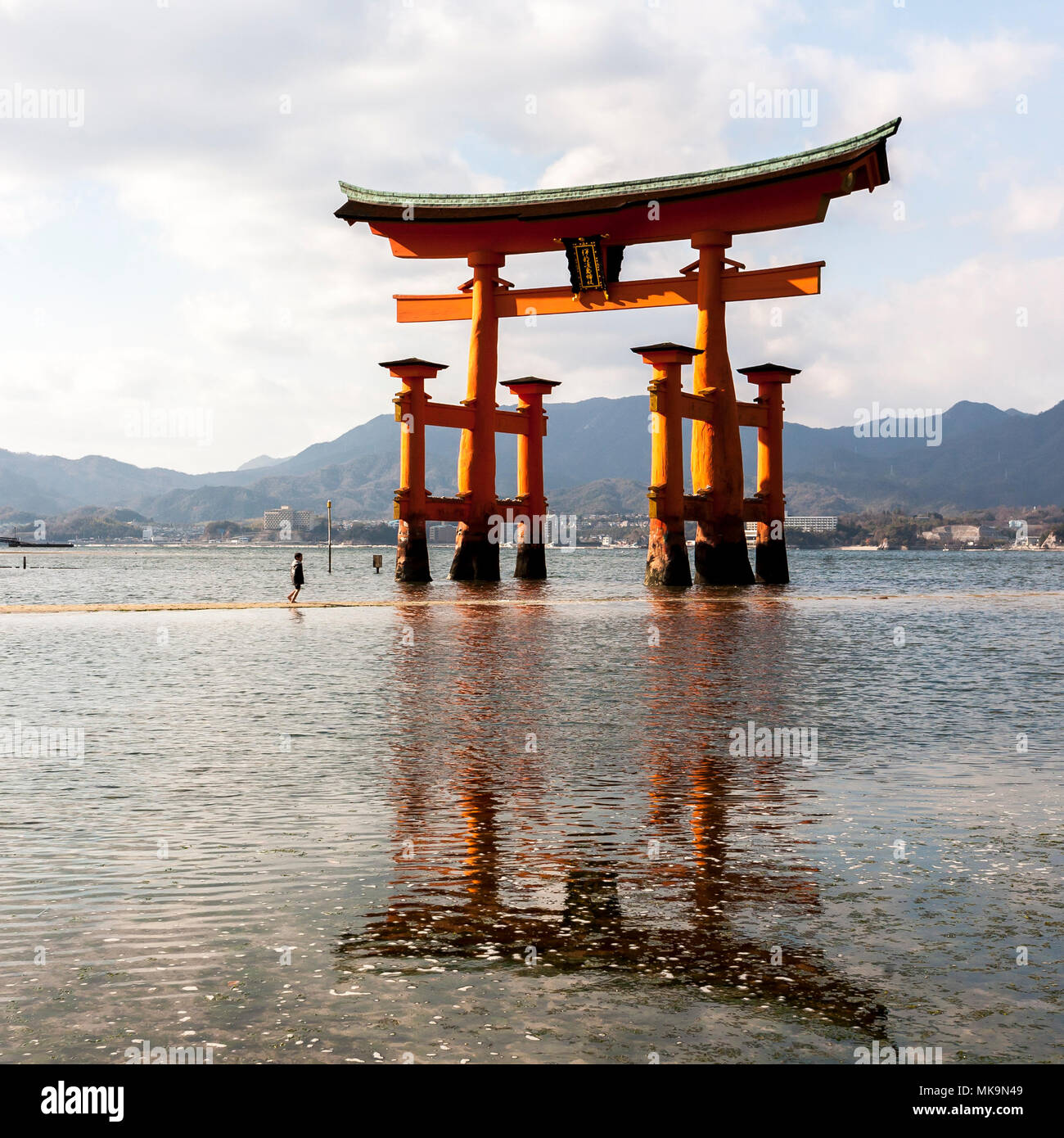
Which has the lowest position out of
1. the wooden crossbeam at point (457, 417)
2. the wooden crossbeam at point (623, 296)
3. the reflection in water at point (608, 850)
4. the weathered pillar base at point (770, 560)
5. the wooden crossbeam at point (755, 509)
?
the reflection in water at point (608, 850)

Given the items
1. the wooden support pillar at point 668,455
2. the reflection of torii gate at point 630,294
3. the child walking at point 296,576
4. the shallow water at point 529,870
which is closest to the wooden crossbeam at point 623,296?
the reflection of torii gate at point 630,294

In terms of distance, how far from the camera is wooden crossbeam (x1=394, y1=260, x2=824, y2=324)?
38938mm

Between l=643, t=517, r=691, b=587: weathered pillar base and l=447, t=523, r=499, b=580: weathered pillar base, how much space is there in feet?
26.4

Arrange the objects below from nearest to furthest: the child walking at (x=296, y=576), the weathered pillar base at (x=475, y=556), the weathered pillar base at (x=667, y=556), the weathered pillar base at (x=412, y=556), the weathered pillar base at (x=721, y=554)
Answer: the child walking at (x=296, y=576) → the weathered pillar base at (x=667, y=556) → the weathered pillar base at (x=721, y=554) → the weathered pillar base at (x=412, y=556) → the weathered pillar base at (x=475, y=556)

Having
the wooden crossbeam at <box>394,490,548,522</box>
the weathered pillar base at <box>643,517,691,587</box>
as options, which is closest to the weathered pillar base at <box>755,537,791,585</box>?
the weathered pillar base at <box>643,517,691,587</box>

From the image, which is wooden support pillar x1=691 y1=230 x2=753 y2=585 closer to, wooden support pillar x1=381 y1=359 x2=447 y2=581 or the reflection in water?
wooden support pillar x1=381 y1=359 x2=447 y2=581

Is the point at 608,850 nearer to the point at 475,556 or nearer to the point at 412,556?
the point at 412,556

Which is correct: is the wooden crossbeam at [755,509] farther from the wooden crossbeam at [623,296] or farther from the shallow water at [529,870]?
the shallow water at [529,870]

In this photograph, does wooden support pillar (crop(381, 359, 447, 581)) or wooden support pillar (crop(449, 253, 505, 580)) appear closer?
wooden support pillar (crop(381, 359, 447, 581))

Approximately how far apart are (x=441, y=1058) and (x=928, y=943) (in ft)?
8.17

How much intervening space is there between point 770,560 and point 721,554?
8900 mm

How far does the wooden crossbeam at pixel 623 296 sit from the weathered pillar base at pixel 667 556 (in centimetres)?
874

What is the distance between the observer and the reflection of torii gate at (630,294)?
3825 cm

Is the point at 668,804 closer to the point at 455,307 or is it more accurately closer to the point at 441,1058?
the point at 441,1058
